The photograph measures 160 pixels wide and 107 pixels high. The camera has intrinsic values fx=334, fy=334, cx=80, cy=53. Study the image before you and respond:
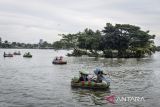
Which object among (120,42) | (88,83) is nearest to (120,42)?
(120,42)

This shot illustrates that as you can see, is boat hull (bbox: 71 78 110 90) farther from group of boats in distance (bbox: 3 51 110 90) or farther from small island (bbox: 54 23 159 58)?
small island (bbox: 54 23 159 58)

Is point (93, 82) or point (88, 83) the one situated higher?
point (93, 82)

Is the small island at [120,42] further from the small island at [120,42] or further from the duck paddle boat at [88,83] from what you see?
the duck paddle boat at [88,83]

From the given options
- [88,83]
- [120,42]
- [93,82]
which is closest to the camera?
[93,82]

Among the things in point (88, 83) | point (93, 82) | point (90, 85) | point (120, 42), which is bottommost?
point (90, 85)

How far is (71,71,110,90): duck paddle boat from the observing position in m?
35.4

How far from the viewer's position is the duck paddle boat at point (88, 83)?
35.4 m

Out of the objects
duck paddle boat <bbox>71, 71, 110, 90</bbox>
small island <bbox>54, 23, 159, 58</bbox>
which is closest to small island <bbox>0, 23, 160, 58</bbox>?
small island <bbox>54, 23, 159, 58</bbox>

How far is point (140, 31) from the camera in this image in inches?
4833

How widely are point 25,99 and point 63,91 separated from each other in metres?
5.91

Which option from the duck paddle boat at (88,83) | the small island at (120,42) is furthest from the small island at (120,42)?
the duck paddle boat at (88,83)

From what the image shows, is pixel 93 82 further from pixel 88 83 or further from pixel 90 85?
pixel 88 83

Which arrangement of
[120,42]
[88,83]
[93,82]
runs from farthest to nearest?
[120,42] < [88,83] < [93,82]

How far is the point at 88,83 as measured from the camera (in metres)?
36.0
